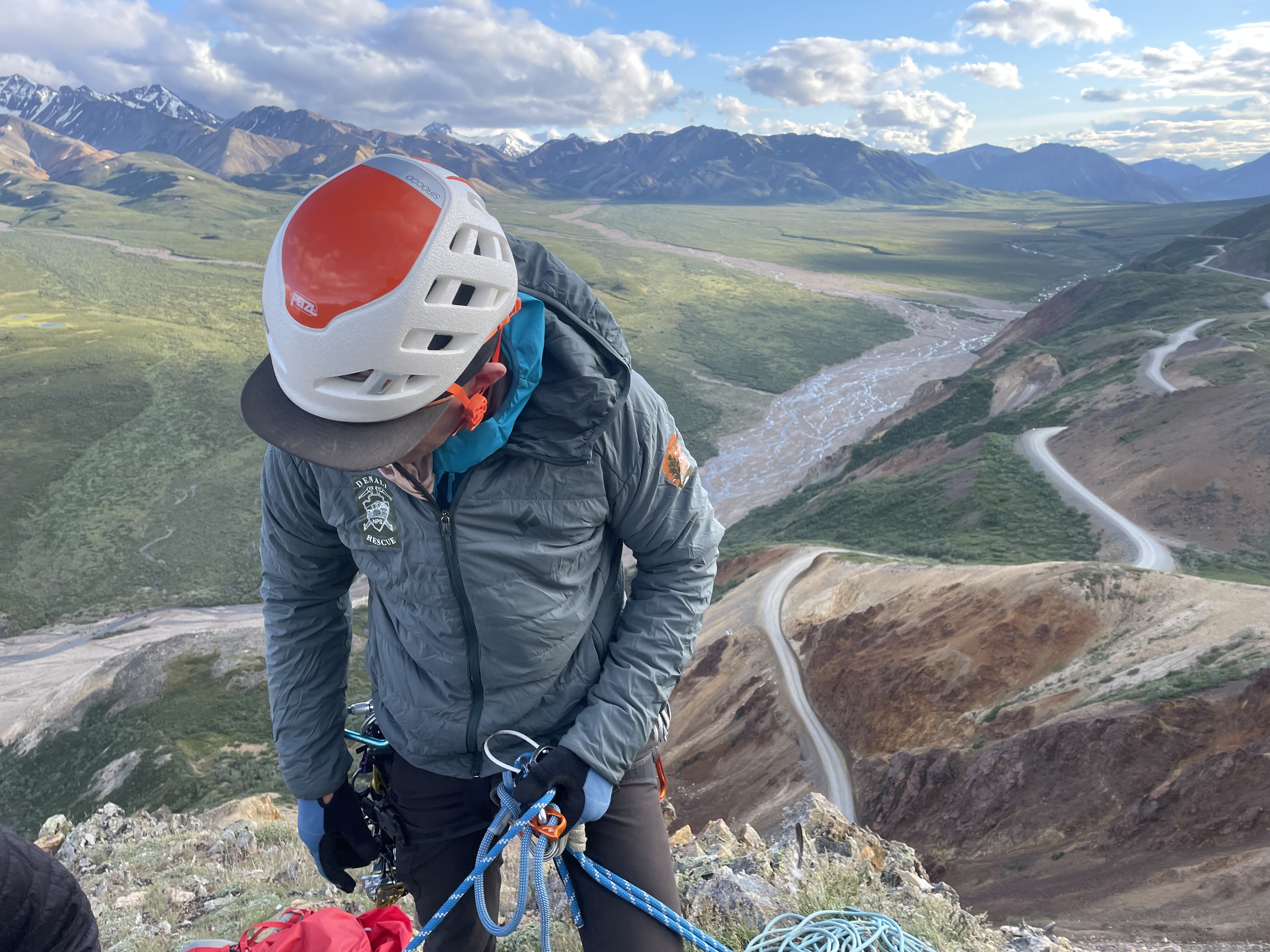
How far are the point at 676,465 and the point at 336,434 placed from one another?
1.14 meters

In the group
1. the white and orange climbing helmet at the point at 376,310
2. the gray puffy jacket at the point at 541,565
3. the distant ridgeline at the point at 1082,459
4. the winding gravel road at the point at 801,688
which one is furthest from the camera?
the distant ridgeline at the point at 1082,459

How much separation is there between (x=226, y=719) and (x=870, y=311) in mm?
109275

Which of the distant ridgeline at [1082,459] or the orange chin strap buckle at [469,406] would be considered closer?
the orange chin strap buckle at [469,406]

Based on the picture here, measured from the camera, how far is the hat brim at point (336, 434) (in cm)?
231

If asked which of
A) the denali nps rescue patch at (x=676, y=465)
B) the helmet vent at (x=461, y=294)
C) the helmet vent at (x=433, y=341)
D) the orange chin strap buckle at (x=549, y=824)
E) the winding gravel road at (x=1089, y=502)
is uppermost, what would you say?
the helmet vent at (x=461, y=294)

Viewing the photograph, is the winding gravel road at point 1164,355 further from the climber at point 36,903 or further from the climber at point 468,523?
the climber at point 36,903

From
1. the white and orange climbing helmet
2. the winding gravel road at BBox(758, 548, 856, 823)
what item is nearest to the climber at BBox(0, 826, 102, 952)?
the white and orange climbing helmet

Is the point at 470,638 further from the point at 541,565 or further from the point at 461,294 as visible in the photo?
the point at 461,294

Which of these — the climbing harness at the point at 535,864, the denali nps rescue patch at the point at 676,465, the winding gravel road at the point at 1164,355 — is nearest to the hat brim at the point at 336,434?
the denali nps rescue patch at the point at 676,465

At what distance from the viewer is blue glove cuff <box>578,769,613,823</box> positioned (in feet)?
8.58

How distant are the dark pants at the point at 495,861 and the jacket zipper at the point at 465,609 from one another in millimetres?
238

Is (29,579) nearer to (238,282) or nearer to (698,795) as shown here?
(698,795)

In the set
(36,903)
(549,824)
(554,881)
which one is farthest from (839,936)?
(36,903)

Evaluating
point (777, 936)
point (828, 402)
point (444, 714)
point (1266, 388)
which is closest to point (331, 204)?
point (444, 714)
